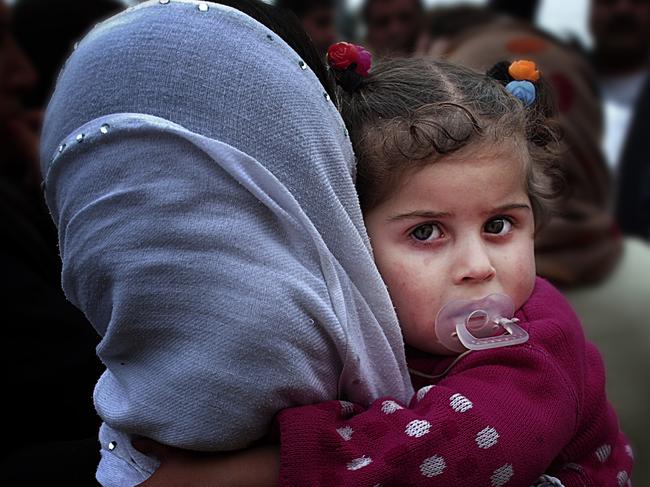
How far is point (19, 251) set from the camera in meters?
2.42

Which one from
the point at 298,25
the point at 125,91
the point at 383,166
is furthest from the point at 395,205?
the point at 125,91

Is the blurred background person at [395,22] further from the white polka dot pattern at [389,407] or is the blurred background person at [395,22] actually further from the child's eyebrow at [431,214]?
the white polka dot pattern at [389,407]

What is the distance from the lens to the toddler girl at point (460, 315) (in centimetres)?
120

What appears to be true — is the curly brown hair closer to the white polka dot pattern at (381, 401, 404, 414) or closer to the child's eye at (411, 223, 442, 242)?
the child's eye at (411, 223, 442, 242)

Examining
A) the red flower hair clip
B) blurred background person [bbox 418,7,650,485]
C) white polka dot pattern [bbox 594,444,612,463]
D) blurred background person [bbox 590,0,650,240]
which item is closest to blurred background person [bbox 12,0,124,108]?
blurred background person [bbox 418,7,650,485]

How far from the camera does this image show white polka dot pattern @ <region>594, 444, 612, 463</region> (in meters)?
1.42

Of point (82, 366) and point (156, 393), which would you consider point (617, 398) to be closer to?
point (82, 366)

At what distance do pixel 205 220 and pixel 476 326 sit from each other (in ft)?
1.46

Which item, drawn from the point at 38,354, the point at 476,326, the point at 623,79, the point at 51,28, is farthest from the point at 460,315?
the point at 623,79

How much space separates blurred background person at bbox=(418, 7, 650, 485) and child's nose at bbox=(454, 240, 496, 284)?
1.40 m

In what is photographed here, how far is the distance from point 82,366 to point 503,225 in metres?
1.30

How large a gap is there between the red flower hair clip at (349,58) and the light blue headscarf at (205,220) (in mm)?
179

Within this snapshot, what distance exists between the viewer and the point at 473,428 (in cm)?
121

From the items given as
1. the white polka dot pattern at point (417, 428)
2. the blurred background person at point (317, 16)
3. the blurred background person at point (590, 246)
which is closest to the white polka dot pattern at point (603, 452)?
the white polka dot pattern at point (417, 428)
